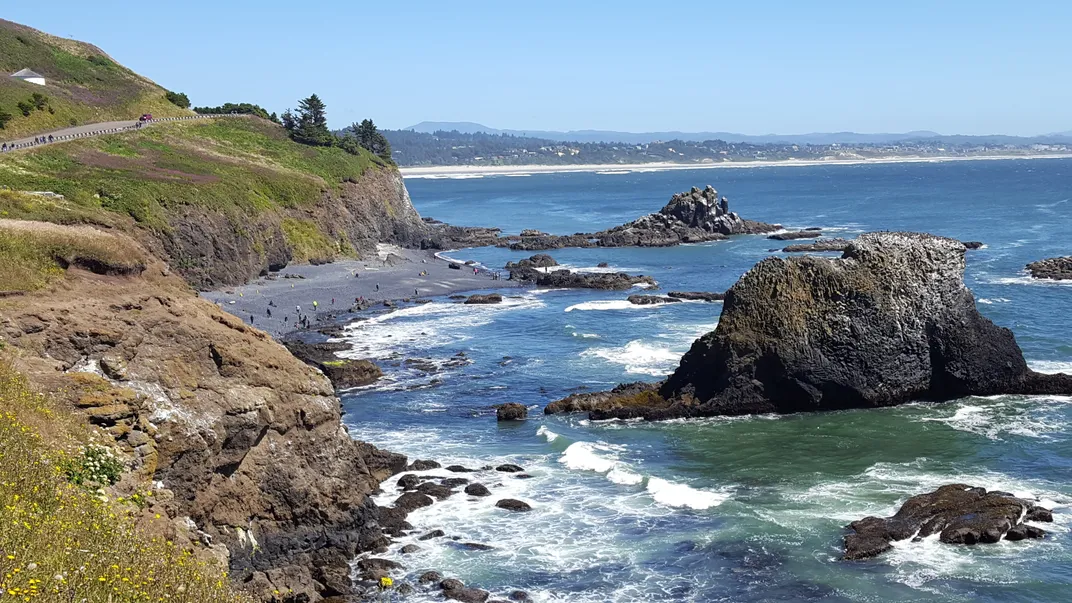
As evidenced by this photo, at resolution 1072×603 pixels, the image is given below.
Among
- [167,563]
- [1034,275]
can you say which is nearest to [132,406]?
[167,563]

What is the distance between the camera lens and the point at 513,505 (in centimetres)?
3192

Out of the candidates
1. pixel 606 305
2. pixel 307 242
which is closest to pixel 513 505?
pixel 606 305

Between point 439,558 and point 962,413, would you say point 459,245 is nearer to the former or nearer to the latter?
point 962,413

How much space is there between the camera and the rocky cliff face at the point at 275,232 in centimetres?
7100

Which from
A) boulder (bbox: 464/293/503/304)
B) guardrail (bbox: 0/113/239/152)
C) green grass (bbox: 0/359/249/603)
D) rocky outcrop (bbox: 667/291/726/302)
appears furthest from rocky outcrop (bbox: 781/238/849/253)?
green grass (bbox: 0/359/249/603)

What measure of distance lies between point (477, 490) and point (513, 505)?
5.93ft

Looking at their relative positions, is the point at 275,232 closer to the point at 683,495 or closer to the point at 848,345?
the point at 848,345

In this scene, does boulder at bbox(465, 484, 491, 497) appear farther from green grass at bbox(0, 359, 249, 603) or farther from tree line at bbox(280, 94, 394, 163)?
tree line at bbox(280, 94, 394, 163)

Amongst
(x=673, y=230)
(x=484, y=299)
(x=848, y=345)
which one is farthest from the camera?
(x=673, y=230)

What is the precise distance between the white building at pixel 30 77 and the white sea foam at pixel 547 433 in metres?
81.1

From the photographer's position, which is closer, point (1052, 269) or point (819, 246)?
point (1052, 269)

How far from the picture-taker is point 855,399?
41.8 m

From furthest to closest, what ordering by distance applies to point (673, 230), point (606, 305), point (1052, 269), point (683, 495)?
point (673, 230) → point (1052, 269) → point (606, 305) → point (683, 495)

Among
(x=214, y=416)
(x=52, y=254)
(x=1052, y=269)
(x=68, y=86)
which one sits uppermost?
(x=68, y=86)
